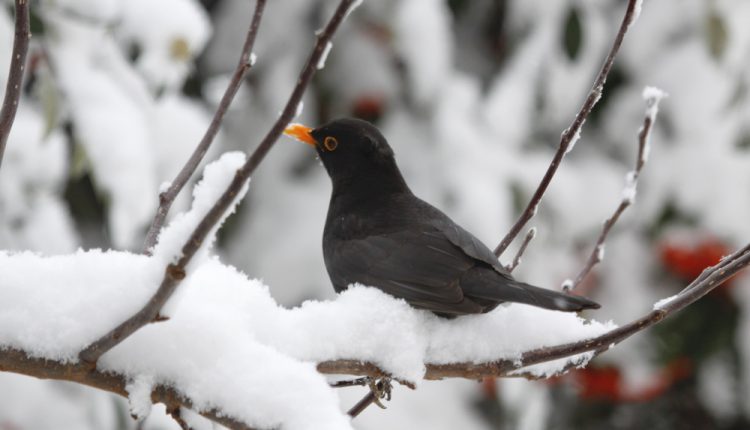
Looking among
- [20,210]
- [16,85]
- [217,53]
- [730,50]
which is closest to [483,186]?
[730,50]

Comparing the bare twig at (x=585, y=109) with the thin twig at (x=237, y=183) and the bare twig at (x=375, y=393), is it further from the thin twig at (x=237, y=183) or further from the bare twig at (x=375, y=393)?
the thin twig at (x=237, y=183)

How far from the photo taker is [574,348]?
1.70 metres

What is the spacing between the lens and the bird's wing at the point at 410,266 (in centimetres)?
217

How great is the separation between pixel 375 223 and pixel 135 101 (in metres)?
1.29

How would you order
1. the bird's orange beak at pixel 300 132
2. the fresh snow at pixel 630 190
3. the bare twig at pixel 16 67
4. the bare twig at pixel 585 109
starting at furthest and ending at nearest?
the bird's orange beak at pixel 300 132 → the fresh snow at pixel 630 190 → the bare twig at pixel 585 109 → the bare twig at pixel 16 67

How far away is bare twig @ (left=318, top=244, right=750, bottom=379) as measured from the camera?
164 centimetres

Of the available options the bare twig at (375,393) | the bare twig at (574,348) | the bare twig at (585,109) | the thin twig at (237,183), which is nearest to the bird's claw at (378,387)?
the bare twig at (375,393)

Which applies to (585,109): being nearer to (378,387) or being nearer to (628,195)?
(628,195)

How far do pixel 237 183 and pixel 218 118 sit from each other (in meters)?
0.42

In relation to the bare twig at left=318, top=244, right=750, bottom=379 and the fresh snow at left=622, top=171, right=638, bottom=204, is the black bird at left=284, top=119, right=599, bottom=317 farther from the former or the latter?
the fresh snow at left=622, top=171, right=638, bottom=204

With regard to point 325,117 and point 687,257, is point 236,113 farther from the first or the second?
point 687,257

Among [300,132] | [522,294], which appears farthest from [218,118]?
[300,132]

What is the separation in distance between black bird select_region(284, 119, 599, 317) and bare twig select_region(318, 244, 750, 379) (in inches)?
6.9

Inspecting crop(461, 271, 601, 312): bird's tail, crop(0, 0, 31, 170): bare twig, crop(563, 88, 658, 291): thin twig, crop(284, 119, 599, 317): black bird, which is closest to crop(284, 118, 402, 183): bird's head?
crop(284, 119, 599, 317): black bird
